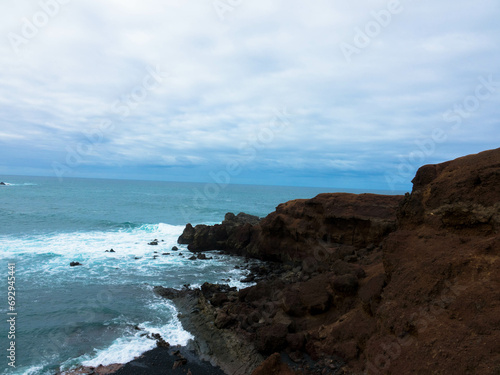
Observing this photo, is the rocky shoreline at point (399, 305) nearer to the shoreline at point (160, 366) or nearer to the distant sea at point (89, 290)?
the shoreline at point (160, 366)

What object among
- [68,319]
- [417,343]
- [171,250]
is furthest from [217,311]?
[171,250]

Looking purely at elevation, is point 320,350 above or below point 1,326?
above

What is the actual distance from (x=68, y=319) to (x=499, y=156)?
738 inches

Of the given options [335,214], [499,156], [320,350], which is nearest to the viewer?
[499,156]

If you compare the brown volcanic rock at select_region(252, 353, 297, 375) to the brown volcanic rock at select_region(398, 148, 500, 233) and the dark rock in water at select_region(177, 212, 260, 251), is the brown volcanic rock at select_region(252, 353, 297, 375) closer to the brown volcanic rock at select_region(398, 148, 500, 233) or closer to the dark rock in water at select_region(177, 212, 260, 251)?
the brown volcanic rock at select_region(398, 148, 500, 233)

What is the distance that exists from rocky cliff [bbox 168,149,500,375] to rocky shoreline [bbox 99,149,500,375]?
29 millimetres

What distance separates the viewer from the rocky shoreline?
23.3 ft

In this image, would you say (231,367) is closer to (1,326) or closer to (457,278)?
(457,278)

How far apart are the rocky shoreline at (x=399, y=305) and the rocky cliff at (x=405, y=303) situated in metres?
0.03

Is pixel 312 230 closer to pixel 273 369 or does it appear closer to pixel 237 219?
pixel 237 219

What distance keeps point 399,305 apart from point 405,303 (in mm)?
217

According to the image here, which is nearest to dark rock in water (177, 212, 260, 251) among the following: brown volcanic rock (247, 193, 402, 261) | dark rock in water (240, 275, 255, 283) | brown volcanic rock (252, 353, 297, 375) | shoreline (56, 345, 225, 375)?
brown volcanic rock (247, 193, 402, 261)

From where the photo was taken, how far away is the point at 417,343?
750cm

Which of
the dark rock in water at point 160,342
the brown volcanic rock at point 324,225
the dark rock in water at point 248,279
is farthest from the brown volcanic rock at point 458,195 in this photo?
the dark rock in water at point 248,279
